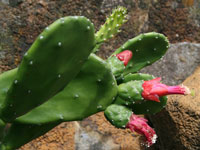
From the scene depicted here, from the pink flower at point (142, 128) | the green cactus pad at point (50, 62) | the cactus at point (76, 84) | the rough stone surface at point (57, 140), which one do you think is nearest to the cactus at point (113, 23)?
the cactus at point (76, 84)

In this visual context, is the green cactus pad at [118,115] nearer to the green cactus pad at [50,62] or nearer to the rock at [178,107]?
the green cactus pad at [50,62]

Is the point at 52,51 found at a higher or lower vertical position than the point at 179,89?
higher

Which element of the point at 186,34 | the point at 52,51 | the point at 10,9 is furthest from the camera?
the point at 186,34

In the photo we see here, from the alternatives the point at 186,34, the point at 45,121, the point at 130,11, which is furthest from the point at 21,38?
the point at 186,34

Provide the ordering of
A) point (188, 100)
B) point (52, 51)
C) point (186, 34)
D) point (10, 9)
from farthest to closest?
point (186, 34) → point (10, 9) → point (188, 100) → point (52, 51)

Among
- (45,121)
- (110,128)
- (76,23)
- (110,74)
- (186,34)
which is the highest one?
(76,23)

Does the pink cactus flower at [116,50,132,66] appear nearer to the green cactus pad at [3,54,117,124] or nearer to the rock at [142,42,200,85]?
the green cactus pad at [3,54,117,124]

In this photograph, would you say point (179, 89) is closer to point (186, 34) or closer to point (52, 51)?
point (52, 51)
